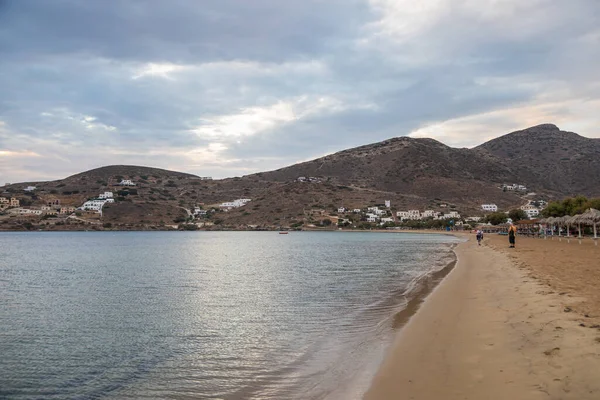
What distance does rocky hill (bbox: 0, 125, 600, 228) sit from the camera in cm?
13138

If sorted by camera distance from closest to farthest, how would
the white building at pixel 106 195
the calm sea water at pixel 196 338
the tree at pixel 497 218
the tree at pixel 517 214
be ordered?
1. the calm sea water at pixel 196 338
2. the tree at pixel 517 214
3. the tree at pixel 497 218
4. the white building at pixel 106 195

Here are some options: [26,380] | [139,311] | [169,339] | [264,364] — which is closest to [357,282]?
[139,311]

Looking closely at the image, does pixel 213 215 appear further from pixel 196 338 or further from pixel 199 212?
pixel 196 338

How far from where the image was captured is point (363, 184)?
143875mm

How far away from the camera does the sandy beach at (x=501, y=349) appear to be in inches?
230

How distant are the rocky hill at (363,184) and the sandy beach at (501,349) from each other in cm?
11782

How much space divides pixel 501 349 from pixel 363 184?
13723cm

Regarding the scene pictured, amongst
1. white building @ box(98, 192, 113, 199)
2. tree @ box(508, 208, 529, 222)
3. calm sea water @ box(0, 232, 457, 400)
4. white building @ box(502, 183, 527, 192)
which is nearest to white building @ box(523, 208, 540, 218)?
white building @ box(502, 183, 527, 192)

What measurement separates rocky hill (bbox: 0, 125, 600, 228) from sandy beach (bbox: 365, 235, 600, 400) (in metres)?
118

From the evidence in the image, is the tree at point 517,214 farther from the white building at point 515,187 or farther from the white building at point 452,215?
the white building at point 515,187

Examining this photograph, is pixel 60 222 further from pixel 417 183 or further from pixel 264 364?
pixel 264 364

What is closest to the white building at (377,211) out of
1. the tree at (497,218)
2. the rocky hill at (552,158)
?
the tree at (497,218)

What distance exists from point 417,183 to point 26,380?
134 metres

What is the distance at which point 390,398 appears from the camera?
5973mm
